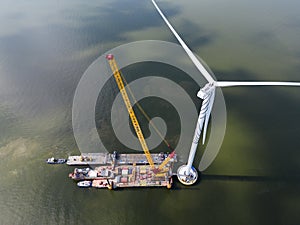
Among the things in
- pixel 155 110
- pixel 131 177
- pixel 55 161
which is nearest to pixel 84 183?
pixel 55 161

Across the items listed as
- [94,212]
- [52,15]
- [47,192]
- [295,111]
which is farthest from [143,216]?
[52,15]

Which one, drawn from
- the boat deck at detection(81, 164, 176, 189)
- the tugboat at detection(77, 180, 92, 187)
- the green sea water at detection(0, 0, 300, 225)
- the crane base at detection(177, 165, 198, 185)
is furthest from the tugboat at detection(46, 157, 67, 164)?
the crane base at detection(177, 165, 198, 185)

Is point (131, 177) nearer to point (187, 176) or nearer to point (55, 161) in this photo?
point (187, 176)

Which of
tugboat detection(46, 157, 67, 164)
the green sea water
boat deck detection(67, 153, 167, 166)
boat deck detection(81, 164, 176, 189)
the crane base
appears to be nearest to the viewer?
the green sea water

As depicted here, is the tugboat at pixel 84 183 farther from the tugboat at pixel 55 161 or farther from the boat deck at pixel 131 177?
the tugboat at pixel 55 161

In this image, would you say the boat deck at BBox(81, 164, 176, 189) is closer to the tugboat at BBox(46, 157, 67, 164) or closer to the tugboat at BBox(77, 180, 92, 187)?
the tugboat at BBox(77, 180, 92, 187)

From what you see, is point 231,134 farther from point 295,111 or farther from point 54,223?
point 54,223

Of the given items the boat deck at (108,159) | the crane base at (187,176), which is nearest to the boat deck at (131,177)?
the boat deck at (108,159)
